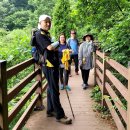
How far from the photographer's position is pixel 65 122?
5.44 m

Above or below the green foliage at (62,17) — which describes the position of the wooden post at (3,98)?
below

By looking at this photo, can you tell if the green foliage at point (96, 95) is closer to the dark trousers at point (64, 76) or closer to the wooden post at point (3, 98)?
→ the dark trousers at point (64, 76)

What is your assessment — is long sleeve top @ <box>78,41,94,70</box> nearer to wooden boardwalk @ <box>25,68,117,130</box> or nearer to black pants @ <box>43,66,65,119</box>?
wooden boardwalk @ <box>25,68,117,130</box>

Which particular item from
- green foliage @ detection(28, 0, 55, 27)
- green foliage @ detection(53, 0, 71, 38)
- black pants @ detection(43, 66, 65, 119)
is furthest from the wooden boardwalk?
green foliage @ detection(28, 0, 55, 27)

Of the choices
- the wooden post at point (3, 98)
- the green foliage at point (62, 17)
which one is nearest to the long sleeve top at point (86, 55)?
the wooden post at point (3, 98)

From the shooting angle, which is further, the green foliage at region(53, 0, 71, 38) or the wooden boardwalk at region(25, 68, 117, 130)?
the green foliage at region(53, 0, 71, 38)

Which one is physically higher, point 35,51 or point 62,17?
point 62,17

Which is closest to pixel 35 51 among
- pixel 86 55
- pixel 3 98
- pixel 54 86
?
pixel 54 86

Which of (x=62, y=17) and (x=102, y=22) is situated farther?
(x=62, y=17)

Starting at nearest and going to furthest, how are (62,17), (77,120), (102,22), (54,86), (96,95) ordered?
(54,86) < (77,120) < (96,95) < (102,22) < (62,17)

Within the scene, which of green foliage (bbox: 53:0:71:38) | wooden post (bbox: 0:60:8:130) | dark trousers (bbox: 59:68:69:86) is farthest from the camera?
green foliage (bbox: 53:0:71:38)

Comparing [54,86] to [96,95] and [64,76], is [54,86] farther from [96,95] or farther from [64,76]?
[64,76]

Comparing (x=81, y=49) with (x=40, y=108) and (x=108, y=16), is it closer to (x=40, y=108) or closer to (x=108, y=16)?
(x=108, y=16)

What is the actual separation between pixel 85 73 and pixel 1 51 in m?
2.67
